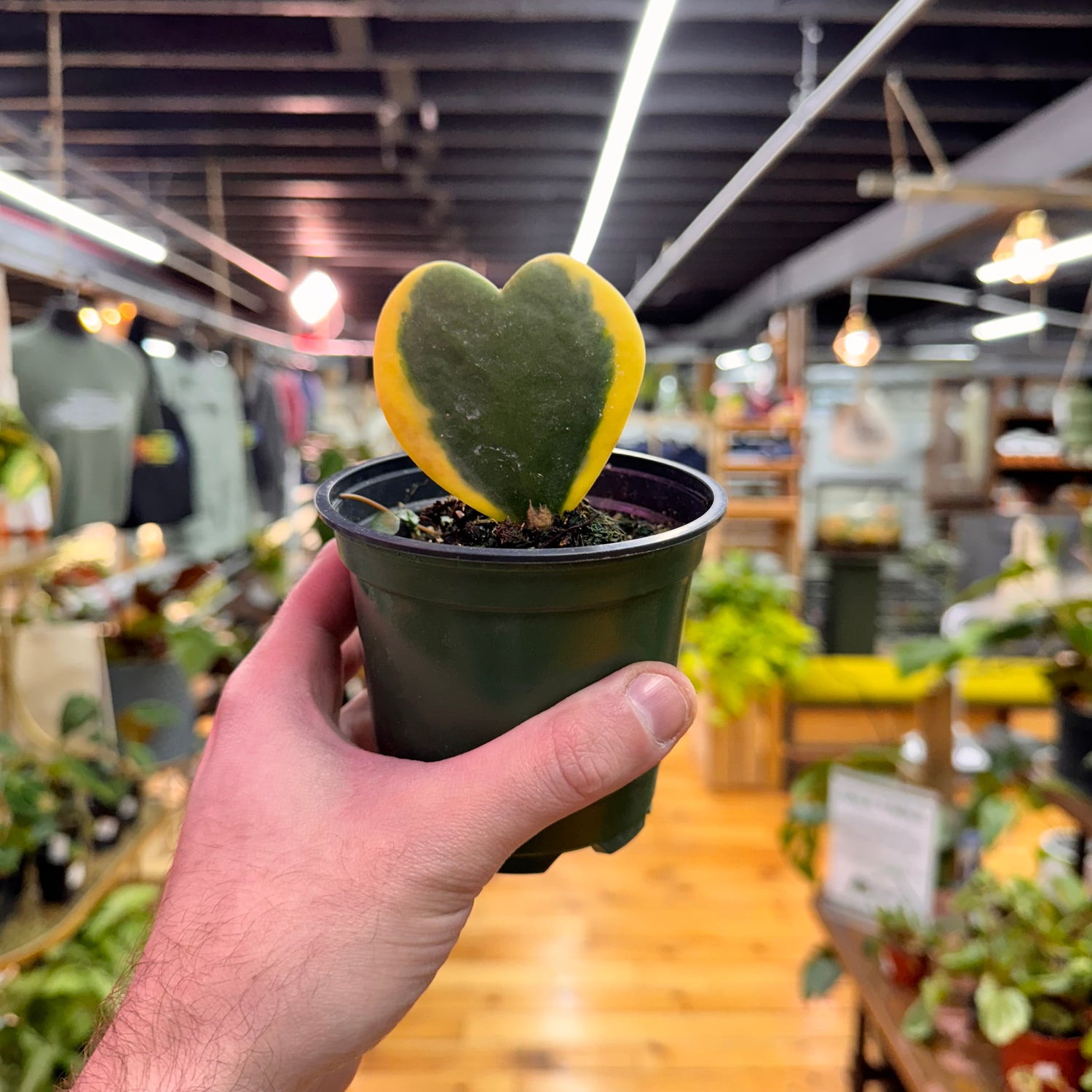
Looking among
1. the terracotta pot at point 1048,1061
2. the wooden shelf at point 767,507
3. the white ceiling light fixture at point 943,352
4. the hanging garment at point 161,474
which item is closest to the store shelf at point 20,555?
the hanging garment at point 161,474

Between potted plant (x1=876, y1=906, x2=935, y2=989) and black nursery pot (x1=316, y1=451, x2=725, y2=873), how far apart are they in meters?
1.29

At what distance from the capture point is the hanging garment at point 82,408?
8.04 ft

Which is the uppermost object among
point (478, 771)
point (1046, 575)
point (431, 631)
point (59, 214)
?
point (59, 214)

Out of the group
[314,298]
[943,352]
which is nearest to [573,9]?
[314,298]

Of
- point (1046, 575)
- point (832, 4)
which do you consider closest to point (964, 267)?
point (832, 4)

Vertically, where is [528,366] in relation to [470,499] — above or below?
above

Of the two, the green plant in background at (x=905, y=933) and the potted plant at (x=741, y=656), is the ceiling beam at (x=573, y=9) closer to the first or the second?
the potted plant at (x=741, y=656)

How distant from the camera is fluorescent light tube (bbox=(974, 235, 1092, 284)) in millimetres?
3594

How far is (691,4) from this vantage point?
2641 mm

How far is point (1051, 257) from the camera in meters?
3.85

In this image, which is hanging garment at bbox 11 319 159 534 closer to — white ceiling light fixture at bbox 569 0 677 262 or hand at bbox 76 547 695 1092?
white ceiling light fixture at bbox 569 0 677 262

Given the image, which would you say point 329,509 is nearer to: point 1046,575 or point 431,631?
point 431,631

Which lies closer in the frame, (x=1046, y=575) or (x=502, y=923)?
(x=1046, y=575)

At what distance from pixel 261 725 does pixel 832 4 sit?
281 centimetres
